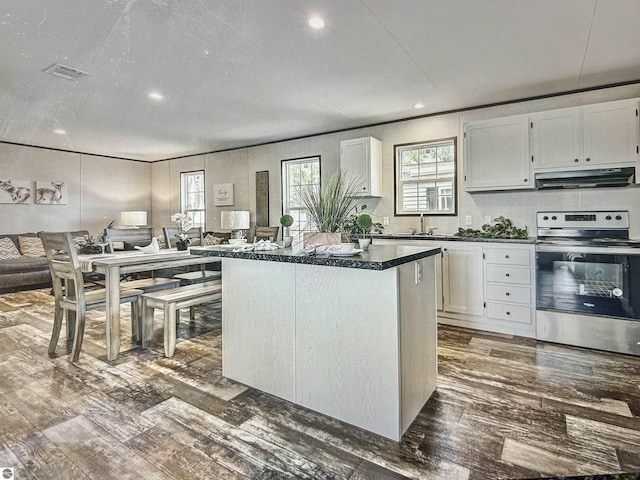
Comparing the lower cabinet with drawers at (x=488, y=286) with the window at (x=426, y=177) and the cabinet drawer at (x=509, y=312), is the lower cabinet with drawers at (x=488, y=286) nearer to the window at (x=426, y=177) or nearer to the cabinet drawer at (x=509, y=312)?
the cabinet drawer at (x=509, y=312)

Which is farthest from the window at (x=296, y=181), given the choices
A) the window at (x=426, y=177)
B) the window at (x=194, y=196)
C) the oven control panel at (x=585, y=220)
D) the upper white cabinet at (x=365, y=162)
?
the oven control panel at (x=585, y=220)

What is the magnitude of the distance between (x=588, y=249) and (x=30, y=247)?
24.2 ft

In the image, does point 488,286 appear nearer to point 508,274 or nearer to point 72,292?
point 508,274

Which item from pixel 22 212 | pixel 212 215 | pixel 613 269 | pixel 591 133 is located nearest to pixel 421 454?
pixel 613 269

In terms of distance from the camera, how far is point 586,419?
1931 mm

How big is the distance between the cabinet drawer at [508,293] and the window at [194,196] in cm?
527

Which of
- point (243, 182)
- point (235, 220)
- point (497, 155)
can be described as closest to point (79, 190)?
point (243, 182)

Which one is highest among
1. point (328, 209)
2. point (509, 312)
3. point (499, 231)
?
point (328, 209)

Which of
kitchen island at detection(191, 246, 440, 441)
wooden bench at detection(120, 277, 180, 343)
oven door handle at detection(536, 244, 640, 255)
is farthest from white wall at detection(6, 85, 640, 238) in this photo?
kitchen island at detection(191, 246, 440, 441)

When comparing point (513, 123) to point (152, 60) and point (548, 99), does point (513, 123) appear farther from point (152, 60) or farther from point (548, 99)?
point (152, 60)

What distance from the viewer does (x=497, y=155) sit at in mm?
3672

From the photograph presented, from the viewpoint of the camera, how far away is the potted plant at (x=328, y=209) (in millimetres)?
2072

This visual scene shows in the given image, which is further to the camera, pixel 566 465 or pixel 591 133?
pixel 591 133

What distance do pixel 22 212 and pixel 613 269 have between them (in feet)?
25.8
